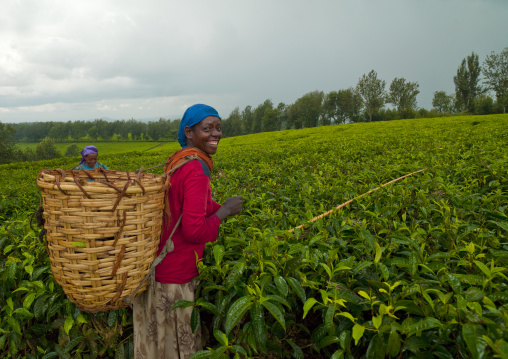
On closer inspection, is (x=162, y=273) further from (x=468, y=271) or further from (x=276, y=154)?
(x=276, y=154)

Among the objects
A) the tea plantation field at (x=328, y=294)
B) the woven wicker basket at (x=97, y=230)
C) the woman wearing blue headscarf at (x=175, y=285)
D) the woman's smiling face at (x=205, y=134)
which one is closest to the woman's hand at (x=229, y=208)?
the woman wearing blue headscarf at (x=175, y=285)

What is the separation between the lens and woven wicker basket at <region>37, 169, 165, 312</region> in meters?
1.23

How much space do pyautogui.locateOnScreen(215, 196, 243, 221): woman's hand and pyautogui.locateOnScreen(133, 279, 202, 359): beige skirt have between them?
43 centimetres

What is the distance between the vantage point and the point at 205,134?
5.78ft

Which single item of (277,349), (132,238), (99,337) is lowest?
(99,337)

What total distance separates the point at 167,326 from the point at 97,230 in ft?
2.61

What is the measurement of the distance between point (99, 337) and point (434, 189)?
3425 millimetres

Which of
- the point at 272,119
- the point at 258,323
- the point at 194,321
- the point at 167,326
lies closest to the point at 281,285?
the point at 258,323

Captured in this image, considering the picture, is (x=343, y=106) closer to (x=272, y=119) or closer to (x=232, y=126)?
(x=272, y=119)

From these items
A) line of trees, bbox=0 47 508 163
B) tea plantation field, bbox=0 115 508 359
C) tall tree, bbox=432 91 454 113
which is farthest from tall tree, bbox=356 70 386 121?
→ tea plantation field, bbox=0 115 508 359

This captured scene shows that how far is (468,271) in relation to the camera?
148cm

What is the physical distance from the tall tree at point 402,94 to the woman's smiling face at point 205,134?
60057 mm

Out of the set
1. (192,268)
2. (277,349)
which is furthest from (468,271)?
(192,268)

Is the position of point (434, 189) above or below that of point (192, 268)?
above
